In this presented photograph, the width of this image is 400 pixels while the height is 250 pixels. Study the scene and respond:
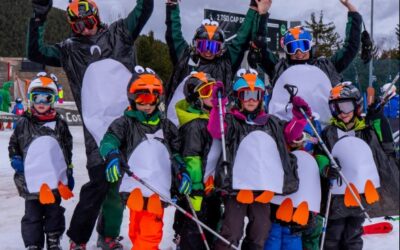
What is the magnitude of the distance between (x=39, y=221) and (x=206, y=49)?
6.95ft

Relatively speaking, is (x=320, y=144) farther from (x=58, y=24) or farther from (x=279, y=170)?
(x=58, y=24)

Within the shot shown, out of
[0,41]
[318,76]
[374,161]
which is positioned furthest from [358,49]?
[0,41]

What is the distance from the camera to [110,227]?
464 centimetres

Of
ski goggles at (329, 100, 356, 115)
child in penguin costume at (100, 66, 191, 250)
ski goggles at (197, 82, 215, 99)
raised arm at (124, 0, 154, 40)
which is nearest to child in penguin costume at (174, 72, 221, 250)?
ski goggles at (197, 82, 215, 99)

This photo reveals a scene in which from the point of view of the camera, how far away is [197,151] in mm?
3832

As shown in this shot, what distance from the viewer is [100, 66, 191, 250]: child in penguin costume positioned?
365 cm

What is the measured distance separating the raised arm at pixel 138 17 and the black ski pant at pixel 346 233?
2417 millimetres

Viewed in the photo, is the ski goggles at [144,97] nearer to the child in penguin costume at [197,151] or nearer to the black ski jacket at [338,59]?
the child in penguin costume at [197,151]

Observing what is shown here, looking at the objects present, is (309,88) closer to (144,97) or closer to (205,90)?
(205,90)

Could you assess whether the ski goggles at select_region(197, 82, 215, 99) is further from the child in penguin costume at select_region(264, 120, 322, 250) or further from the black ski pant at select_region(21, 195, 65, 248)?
the black ski pant at select_region(21, 195, 65, 248)

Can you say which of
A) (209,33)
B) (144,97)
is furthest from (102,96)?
(209,33)

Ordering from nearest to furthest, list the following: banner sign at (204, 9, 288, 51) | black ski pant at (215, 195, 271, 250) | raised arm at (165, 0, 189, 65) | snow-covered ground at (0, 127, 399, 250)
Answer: black ski pant at (215, 195, 271, 250), raised arm at (165, 0, 189, 65), snow-covered ground at (0, 127, 399, 250), banner sign at (204, 9, 288, 51)

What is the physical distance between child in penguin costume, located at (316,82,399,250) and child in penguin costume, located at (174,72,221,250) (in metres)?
0.92

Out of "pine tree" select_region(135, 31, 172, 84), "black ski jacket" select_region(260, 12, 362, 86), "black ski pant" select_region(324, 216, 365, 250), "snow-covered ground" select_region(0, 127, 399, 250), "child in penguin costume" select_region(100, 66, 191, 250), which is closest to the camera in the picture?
"child in penguin costume" select_region(100, 66, 191, 250)
